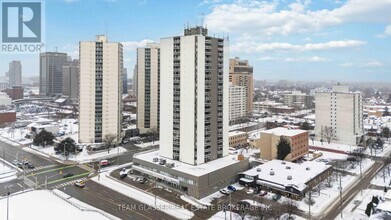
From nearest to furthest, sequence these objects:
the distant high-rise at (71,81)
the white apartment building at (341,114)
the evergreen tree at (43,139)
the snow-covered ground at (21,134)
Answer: the evergreen tree at (43,139) → the white apartment building at (341,114) → the snow-covered ground at (21,134) → the distant high-rise at (71,81)

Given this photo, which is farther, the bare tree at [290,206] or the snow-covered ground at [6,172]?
the snow-covered ground at [6,172]

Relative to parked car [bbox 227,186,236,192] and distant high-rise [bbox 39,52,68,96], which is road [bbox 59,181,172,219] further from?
distant high-rise [bbox 39,52,68,96]

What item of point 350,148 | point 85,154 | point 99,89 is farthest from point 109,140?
point 350,148

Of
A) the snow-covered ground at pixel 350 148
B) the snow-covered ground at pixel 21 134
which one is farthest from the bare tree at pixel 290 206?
the snow-covered ground at pixel 21 134

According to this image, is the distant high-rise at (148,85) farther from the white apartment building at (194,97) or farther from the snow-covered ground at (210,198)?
the snow-covered ground at (210,198)

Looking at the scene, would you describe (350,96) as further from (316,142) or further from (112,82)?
(112,82)

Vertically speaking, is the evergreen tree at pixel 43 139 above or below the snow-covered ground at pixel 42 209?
above
